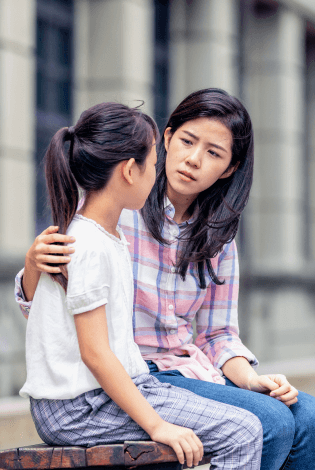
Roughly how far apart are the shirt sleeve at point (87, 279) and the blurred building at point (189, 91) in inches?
102

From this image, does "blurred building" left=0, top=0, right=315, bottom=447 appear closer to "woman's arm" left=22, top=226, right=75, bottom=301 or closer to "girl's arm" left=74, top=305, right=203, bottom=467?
"woman's arm" left=22, top=226, right=75, bottom=301

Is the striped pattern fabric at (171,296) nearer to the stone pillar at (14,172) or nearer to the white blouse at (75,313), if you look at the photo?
the white blouse at (75,313)

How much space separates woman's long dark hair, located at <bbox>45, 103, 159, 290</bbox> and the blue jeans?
72cm

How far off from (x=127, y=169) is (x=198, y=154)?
0.44 metres

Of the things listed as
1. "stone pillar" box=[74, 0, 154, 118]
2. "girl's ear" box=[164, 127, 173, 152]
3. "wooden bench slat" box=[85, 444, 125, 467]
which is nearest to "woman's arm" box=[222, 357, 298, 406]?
"wooden bench slat" box=[85, 444, 125, 467]

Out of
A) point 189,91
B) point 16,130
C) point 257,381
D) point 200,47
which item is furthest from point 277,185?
point 257,381

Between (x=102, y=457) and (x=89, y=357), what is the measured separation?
30cm

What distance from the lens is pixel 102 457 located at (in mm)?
1824

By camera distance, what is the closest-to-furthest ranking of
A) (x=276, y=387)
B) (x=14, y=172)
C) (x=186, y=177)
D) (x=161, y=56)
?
(x=276, y=387), (x=186, y=177), (x=14, y=172), (x=161, y=56)

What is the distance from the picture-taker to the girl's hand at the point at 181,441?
5.80 ft

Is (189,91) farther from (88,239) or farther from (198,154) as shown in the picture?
(88,239)

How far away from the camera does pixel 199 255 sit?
2.37m

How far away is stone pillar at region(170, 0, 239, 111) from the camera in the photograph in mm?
8133

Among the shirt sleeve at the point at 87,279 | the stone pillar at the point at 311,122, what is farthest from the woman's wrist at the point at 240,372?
the stone pillar at the point at 311,122
